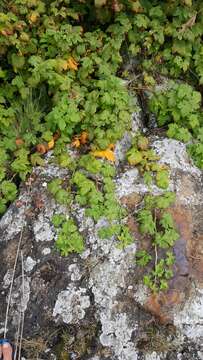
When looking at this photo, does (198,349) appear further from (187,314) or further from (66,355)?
(66,355)

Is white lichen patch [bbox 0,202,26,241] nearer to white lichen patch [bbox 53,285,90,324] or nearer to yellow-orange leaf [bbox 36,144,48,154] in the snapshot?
yellow-orange leaf [bbox 36,144,48,154]

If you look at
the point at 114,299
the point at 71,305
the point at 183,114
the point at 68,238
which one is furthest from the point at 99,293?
the point at 183,114

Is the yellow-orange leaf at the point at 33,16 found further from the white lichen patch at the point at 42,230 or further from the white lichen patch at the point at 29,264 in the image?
the white lichen patch at the point at 29,264

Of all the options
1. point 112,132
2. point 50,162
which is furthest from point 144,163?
point 50,162

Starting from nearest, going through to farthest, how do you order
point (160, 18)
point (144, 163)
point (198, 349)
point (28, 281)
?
point (198, 349), point (28, 281), point (144, 163), point (160, 18)

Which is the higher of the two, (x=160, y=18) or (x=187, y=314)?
(x=160, y=18)

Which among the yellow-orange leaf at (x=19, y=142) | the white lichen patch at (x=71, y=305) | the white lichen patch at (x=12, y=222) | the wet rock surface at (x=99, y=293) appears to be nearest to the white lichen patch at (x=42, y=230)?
the wet rock surface at (x=99, y=293)
